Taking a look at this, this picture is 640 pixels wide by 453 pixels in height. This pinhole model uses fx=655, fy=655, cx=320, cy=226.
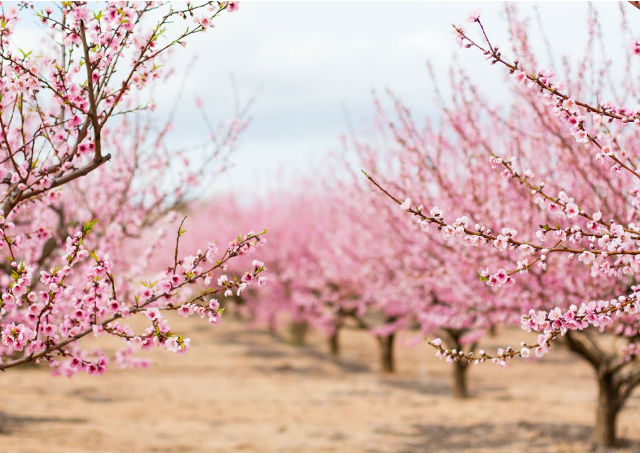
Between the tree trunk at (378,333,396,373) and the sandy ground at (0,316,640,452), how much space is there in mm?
307

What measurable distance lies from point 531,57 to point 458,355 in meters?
4.57

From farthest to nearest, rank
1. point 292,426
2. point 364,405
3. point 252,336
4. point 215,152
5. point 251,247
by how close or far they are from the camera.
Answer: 1. point 252,336
2. point 364,405
3. point 292,426
4. point 215,152
5. point 251,247

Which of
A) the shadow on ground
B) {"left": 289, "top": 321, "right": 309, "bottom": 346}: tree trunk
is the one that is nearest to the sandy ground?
the shadow on ground

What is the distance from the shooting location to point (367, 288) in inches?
642

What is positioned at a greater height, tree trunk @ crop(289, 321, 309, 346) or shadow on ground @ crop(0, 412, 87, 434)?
tree trunk @ crop(289, 321, 309, 346)

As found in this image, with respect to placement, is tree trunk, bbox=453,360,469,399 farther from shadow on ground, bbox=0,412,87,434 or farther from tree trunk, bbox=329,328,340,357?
tree trunk, bbox=329,328,340,357

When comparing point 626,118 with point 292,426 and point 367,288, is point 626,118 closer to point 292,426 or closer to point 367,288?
point 292,426

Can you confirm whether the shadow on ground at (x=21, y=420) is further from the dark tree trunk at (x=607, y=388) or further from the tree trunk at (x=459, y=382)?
the dark tree trunk at (x=607, y=388)

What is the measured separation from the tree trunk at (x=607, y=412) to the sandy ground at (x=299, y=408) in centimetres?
29

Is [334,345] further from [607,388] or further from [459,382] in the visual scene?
[607,388]

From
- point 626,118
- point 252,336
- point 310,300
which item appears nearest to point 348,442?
point 626,118

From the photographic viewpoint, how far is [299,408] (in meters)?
14.4

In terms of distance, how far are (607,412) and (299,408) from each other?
649 centimetres

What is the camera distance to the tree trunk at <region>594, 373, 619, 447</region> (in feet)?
33.6
